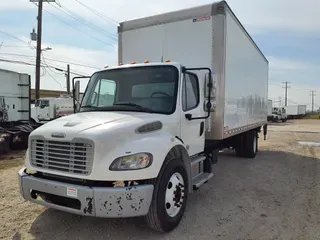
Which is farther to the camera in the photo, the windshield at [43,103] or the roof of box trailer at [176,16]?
the windshield at [43,103]

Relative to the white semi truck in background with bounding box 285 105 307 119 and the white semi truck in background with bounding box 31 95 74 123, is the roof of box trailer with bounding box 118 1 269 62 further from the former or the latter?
the white semi truck in background with bounding box 285 105 307 119

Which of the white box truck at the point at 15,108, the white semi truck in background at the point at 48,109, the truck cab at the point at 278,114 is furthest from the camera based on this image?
the truck cab at the point at 278,114

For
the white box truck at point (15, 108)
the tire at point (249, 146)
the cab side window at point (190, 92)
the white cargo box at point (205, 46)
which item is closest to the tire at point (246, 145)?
the tire at point (249, 146)

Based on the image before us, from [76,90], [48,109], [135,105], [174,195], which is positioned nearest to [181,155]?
[174,195]

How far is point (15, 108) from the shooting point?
13.6 m

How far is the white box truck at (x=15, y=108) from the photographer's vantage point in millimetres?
12016

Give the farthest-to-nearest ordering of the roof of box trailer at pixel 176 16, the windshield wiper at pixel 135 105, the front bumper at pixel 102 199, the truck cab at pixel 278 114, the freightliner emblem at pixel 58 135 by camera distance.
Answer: the truck cab at pixel 278 114, the roof of box trailer at pixel 176 16, the windshield wiper at pixel 135 105, the freightliner emblem at pixel 58 135, the front bumper at pixel 102 199

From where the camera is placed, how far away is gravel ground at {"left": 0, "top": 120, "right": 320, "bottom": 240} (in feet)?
13.5

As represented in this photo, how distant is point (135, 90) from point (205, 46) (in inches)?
79.4

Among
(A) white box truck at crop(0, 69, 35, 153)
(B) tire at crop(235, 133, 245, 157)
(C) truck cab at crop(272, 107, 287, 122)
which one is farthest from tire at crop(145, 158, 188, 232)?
(C) truck cab at crop(272, 107, 287, 122)

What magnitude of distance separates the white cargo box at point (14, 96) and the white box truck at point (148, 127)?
8.35 metres

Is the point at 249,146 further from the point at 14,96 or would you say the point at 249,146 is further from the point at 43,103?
the point at 43,103

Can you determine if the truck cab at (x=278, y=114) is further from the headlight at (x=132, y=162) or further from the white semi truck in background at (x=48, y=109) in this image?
the headlight at (x=132, y=162)

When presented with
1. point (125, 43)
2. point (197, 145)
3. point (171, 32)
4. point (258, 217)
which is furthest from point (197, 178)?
point (125, 43)
